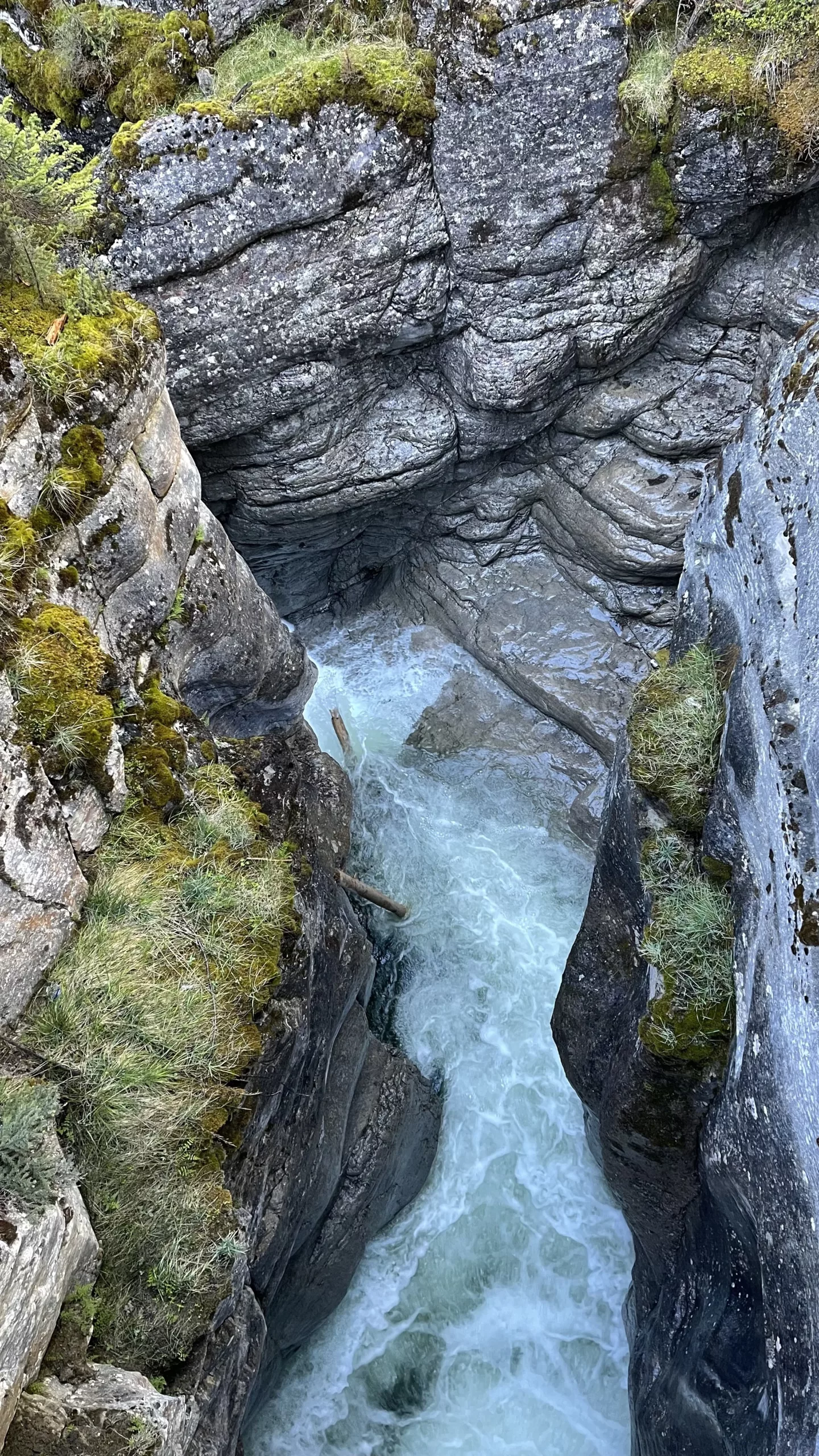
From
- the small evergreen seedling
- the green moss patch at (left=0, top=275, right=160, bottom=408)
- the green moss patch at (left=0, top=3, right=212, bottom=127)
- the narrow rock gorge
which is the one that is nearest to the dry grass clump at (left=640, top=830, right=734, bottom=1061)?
the narrow rock gorge

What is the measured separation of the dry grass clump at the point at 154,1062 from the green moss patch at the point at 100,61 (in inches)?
328

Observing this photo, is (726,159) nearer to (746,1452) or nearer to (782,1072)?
(782,1072)

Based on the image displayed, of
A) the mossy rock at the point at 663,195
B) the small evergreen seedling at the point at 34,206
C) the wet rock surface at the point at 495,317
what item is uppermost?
the mossy rock at the point at 663,195

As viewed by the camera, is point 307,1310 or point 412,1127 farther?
point 412,1127

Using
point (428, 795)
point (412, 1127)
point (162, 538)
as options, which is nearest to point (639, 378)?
point (428, 795)

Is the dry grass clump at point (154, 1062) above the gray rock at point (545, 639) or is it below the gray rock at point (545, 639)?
below

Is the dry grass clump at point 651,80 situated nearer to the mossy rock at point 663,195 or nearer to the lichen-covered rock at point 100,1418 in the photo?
the mossy rock at point 663,195

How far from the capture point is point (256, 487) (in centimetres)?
1118

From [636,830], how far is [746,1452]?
4119 mm

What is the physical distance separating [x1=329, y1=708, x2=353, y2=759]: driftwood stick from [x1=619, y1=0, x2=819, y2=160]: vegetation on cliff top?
838cm

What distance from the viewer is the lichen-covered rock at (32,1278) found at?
A: 388 cm

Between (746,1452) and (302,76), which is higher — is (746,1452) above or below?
below

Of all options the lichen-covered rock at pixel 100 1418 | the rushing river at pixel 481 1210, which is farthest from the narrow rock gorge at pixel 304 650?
the rushing river at pixel 481 1210

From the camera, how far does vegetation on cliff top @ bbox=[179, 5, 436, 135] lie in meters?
8.59
